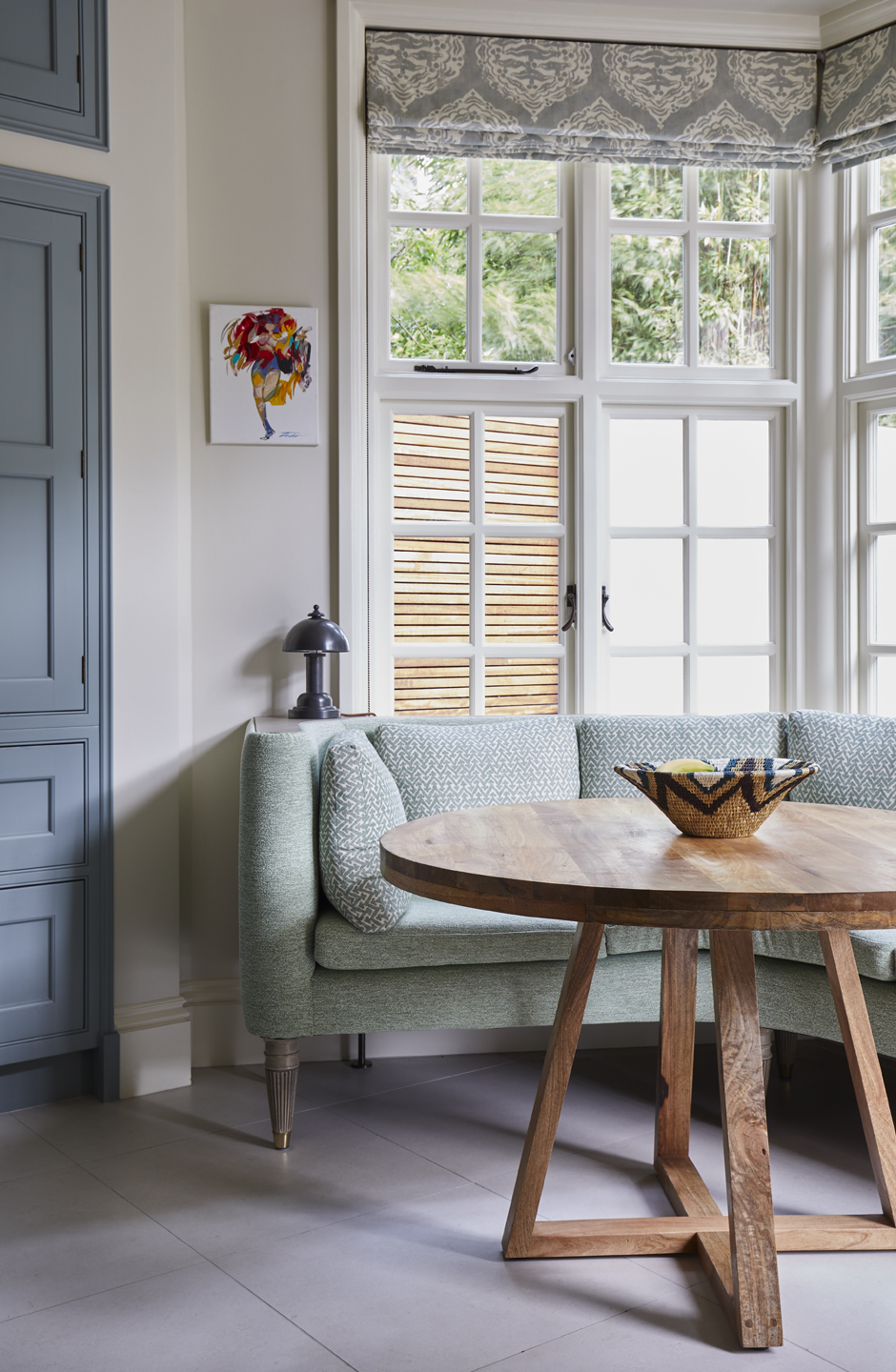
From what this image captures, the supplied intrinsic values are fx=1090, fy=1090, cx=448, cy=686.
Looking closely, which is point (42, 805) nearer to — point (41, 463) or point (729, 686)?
point (41, 463)

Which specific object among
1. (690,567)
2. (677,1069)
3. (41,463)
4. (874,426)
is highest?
(874,426)

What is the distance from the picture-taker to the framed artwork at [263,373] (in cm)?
297

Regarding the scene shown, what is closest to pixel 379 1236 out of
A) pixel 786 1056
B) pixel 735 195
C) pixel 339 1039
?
pixel 339 1039

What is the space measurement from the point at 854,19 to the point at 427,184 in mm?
1317

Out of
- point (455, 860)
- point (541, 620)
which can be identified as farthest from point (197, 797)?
point (455, 860)

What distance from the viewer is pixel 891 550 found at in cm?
324

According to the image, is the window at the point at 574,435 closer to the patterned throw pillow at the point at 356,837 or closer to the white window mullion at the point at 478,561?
the white window mullion at the point at 478,561

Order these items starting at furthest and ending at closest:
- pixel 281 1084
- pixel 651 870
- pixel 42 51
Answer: pixel 42 51
pixel 281 1084
pixel 651 870

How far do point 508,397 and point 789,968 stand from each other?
1.76m

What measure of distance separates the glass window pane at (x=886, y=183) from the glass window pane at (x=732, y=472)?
70 cm

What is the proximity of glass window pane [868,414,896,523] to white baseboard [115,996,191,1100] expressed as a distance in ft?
8.00

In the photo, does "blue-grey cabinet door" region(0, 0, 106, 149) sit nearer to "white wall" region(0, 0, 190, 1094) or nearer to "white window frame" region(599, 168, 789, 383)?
"white wall" region(0, 0, 190, 1094)

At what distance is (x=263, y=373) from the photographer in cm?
299

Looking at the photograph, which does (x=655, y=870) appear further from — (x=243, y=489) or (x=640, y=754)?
(x=243, y=489)
